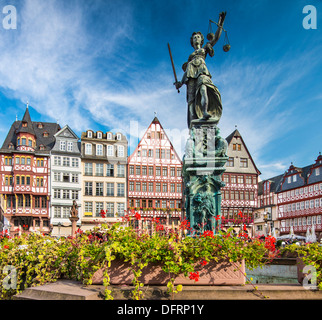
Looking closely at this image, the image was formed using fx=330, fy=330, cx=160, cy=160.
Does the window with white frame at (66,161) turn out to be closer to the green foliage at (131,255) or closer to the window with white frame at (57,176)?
the window with white frame at (57,176)

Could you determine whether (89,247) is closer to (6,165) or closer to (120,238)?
(120,238)

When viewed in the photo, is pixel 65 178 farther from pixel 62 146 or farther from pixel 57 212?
pixel 57 212

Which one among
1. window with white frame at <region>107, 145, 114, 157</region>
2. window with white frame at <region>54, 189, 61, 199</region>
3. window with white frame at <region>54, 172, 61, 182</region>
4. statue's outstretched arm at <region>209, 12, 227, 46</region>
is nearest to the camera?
statue's outstretched arm at <region>209, 12, 227, 46</region>

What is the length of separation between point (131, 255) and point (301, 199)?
48.2 m

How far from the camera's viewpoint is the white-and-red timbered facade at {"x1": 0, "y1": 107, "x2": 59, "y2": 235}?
37312 mm

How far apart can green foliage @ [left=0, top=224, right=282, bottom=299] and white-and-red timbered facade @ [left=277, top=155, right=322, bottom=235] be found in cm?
4296

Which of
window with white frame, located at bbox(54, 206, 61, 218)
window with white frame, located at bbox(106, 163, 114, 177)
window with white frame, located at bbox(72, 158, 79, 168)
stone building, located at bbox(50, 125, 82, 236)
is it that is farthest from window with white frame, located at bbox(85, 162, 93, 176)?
window with white frame, located at bbox(54, 206, 61, 218)

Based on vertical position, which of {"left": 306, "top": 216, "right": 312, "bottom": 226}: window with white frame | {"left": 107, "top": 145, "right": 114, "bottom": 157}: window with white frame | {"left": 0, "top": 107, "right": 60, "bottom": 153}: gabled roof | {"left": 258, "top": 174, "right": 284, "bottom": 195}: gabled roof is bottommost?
{"left": 306, "top": 216, "right": 312, "bottom": 226}: window with white frame

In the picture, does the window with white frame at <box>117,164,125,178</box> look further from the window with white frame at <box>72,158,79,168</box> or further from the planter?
the planter

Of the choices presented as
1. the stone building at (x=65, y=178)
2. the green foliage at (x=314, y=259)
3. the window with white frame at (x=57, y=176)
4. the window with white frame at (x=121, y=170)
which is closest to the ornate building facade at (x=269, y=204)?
the window with white frame at (x=121, y=170)

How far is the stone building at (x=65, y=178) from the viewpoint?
38.7 meters

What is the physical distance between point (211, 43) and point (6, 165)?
34448 mm

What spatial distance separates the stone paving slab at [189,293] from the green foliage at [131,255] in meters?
0.11
